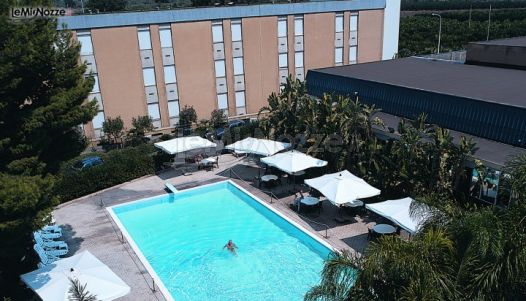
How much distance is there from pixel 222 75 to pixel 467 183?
2496 centimetres

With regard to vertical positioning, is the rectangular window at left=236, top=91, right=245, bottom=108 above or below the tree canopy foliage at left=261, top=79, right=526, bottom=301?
below

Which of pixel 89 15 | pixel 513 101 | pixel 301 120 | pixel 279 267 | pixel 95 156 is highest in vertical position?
pixel 89 15

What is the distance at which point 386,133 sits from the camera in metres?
22.9

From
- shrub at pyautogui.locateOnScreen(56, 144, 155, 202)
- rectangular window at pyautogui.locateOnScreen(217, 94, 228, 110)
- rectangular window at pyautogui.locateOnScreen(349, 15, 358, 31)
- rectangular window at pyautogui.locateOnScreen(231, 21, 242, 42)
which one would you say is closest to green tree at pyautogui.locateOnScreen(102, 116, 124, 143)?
shrub at pyautogui.locateOnScreen(56, 144, 155, 202)

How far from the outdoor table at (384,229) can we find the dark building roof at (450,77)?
7.55 meters

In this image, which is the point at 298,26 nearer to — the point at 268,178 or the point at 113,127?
the point at 113,127

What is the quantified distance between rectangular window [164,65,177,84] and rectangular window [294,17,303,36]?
479 inches

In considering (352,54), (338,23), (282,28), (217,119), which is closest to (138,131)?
(217,119)

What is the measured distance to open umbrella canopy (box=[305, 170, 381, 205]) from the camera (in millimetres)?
20422

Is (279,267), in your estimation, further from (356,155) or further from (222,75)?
(222,75)

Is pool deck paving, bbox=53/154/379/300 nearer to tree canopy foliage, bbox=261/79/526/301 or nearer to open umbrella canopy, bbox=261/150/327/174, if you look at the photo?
open umbrella canopy, bbox=261/150/327/174

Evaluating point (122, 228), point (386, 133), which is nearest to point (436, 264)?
point (386, 133)

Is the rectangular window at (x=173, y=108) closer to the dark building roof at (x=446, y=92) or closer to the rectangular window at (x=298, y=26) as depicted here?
the dark building roof at (x=446, y=92)

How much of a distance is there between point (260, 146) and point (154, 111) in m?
14.1
